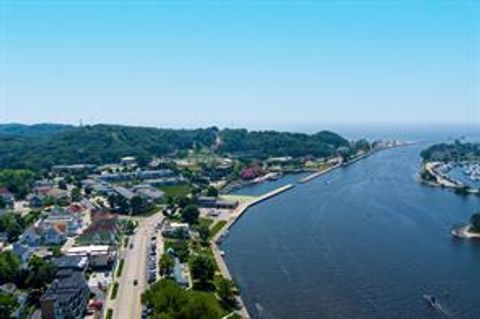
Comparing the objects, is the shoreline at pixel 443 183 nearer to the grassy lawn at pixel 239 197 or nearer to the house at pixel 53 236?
the grassy lawn at pixel 239 197

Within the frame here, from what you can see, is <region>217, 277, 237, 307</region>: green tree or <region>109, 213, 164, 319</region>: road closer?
<region>109, 213, 164, 319</region>: road

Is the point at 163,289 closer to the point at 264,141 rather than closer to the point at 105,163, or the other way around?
the point at 105,163

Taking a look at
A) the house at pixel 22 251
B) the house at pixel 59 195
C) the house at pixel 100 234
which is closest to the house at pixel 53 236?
the house at pixel 100 234

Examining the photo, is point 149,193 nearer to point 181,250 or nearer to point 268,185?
point 268,185

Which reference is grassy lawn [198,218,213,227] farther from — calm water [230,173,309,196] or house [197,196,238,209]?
calm water [230,173,309,196]

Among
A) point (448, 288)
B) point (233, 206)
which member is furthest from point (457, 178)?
point (448, 288)

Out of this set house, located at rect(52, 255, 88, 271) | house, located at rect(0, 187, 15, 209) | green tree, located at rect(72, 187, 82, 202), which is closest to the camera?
house, located at rect(52, 255, 88, 271)

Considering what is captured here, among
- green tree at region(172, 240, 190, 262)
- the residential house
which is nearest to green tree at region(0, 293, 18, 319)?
the residential house

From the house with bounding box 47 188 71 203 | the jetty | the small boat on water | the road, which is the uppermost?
the jetty
